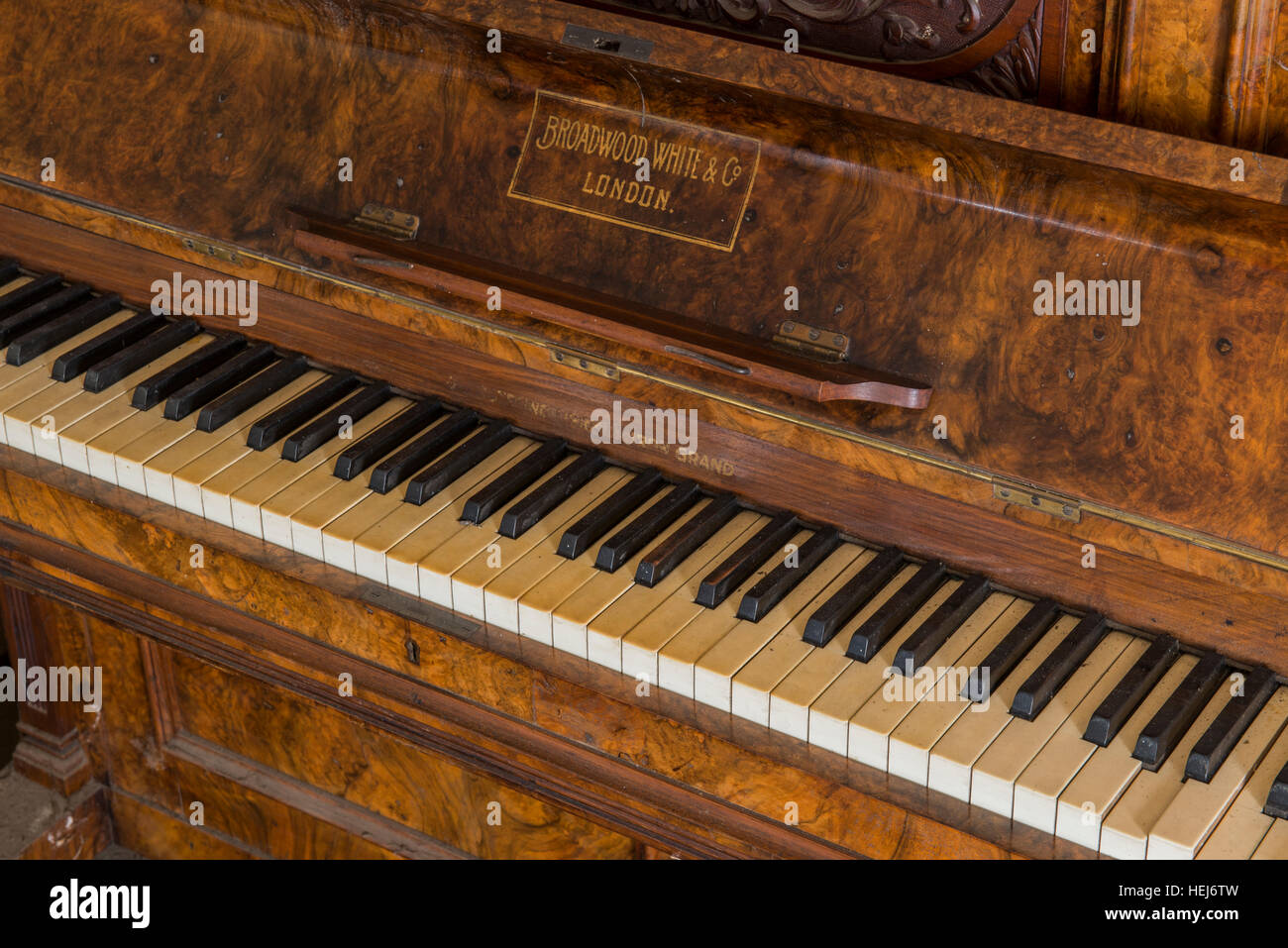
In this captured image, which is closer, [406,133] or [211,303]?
[406,133]

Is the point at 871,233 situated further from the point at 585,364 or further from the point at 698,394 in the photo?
the point at 585,364

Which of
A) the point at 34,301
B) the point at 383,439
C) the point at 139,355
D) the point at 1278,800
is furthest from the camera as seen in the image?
the point at 34,301

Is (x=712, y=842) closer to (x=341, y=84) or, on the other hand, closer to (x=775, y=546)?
(x=775, y=546)

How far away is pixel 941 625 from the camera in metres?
2.04

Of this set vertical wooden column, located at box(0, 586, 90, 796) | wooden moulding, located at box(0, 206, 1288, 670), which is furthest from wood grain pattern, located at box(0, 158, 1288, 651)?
vertical wooden column, located at box(0, 586, 90, 796)

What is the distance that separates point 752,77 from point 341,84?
0.84m

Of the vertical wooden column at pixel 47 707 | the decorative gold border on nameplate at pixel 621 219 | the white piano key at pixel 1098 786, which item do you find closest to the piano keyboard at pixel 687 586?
the white piano key at pixel 1098 786

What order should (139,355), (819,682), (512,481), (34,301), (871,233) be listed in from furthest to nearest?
(34,301)
(139,355)
(512,481)
(871,233)
(819,682)

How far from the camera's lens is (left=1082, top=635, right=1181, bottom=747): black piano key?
1.88 meters

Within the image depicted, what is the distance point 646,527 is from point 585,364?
0.30 m

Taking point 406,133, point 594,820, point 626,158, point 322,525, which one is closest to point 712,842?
point 594,820

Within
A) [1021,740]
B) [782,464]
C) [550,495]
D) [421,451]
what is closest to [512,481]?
[550,495]

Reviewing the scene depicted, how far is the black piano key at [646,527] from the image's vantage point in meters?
2.19

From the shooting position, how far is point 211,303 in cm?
275
